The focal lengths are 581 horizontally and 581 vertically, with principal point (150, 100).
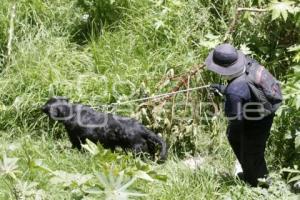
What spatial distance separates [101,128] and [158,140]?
525mm

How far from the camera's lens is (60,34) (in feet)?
20.9

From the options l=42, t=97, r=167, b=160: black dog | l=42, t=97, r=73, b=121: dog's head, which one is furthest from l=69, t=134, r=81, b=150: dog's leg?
l=42, t=97, r=73, b=121: dog's head

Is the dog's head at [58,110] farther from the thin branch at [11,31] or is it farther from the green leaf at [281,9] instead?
the green leaf at [281,9]

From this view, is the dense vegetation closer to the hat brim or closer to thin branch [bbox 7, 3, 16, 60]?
thin branch [bbox 7, 3, 16, 60]

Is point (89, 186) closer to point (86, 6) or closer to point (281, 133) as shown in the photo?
point (281, 133)

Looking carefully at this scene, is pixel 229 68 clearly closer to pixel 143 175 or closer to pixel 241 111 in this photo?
pixel 241 111

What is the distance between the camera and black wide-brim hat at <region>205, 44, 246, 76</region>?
12.9 ft

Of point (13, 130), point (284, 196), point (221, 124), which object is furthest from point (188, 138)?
point (13, 130)

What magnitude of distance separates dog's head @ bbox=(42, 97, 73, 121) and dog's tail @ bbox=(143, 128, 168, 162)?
0.72 m

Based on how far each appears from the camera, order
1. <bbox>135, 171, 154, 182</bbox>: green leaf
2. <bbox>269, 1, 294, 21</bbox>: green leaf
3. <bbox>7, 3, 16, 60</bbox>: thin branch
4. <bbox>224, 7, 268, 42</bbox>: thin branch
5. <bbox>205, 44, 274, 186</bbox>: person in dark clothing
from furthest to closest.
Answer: <bbox>7, 3, 16, 60</bbox>: thin branch, <bbox>224, 7, 268, 42</bbox>: thin branch, <bbox>269, 1, 294, 21</bbox>: green leaf, <bbox>205, 44, 274, 186</bbox>: person in dark clothing, <bbox>135, 171, 154, 182</bbox>: green leaf

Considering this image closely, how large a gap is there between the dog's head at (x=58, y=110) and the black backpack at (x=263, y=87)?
1885 millimetres

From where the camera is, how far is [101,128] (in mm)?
5188

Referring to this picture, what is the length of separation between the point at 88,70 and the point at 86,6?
86 cm

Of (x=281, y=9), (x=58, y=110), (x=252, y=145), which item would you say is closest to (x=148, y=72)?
(x=58, y=110)
